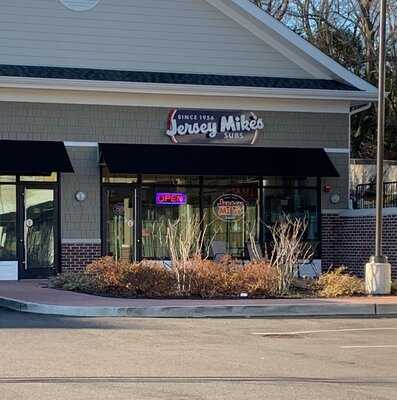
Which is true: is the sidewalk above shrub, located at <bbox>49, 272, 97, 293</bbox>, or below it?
below

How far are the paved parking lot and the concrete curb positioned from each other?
51 cm

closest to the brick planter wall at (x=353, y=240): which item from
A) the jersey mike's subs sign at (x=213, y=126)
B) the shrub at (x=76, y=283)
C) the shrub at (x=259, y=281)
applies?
the jersey mike's subs sign at (x=213, y=126)

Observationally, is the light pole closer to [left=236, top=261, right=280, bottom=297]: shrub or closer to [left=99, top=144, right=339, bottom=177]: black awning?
[left=236, top=261, right=280, bottom=297]: shrub

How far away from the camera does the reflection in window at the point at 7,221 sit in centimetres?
1977

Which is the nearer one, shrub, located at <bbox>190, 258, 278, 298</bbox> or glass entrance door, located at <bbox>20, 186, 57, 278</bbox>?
shrub, located at <bbox>190, 258, 278, 298</bbox>

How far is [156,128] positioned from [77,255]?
13.3 ft

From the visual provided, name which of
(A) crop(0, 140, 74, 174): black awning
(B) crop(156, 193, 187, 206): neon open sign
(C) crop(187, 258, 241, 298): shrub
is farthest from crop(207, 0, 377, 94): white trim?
(C) crop(187, 258, 241, 298): shrub

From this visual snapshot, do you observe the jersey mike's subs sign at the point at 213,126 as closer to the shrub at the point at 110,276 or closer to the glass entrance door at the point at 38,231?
the glass entrance door at the point at 38,231

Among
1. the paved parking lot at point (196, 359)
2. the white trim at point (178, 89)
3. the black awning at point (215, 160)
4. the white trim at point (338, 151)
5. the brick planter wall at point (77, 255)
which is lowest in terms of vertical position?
the paved parking lot at point (196, 359)

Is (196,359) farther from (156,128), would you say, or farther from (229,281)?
(156,128)

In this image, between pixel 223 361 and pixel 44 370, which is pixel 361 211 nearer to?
pixel 223 361

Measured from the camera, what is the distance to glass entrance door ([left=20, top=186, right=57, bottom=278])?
19891 mm

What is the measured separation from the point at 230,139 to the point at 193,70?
2224 millimetres

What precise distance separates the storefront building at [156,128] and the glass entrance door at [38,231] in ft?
0.10
